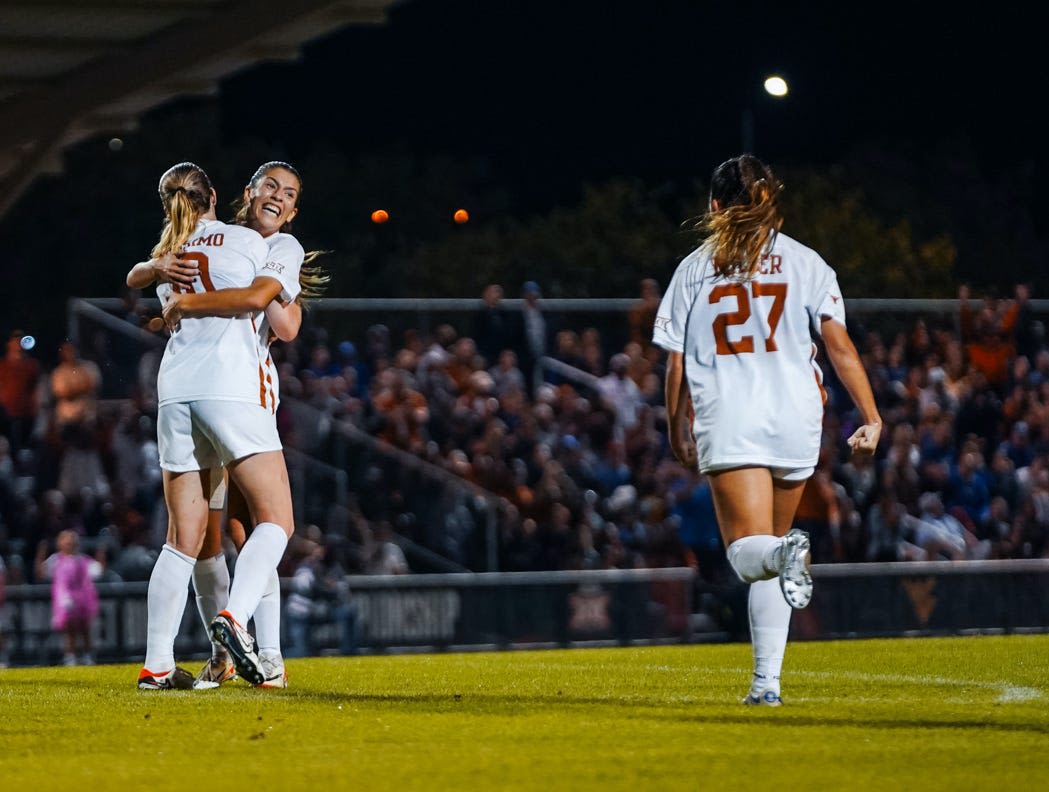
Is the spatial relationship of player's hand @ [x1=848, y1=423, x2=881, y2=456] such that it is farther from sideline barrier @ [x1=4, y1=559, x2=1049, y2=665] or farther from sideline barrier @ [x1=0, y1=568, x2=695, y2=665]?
sideline barrier @ [x1=0, y1=568, x2=695, y2=665]

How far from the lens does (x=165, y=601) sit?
8.31 meters

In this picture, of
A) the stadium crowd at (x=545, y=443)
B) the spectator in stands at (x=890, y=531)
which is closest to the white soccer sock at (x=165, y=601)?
the stadium crowd at (x=545, y=443)

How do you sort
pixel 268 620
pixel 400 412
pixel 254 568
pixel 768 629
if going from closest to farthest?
pixel 768 629 < pixel 254 568 < pixel 268 620 < pixel 400 412

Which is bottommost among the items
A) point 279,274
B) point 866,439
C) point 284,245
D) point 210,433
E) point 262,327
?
point 866,439

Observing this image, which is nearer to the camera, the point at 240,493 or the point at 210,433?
the point at 210,433

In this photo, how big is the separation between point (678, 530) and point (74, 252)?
49305 mm

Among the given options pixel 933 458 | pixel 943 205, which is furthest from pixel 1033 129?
pixel 933 458

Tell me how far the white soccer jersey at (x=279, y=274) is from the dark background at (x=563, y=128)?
52338 mm

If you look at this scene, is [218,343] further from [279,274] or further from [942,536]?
[942,536]

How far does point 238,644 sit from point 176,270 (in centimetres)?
172

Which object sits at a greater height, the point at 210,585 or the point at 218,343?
the point at 218,343

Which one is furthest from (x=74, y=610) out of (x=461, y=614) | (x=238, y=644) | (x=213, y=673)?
(x=238, y=644)

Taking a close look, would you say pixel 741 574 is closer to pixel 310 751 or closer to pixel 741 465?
pixel 741 465

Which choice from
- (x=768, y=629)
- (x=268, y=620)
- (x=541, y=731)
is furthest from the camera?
(x=268, y=620)
